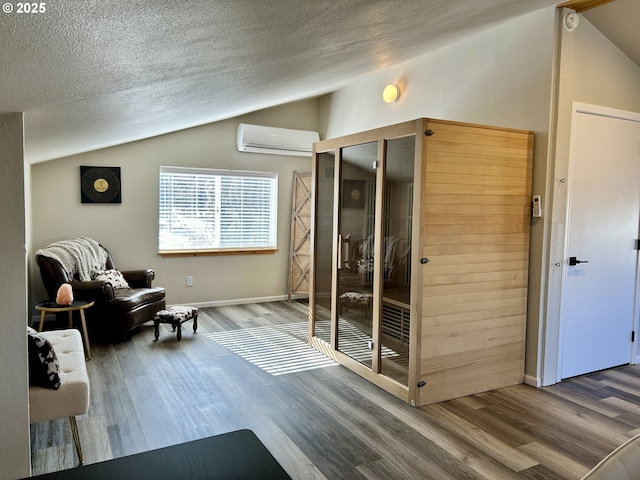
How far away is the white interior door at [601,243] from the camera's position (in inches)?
143

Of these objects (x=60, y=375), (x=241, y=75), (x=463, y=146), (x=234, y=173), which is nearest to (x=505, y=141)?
(x=463, y=146)

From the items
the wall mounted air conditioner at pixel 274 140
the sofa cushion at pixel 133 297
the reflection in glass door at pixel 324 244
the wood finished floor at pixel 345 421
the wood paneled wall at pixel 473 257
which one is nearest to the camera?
the wood finished floor at pixel 345 421

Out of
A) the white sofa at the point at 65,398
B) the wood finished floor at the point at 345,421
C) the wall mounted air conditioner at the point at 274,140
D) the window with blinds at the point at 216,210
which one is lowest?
the wood finished floor at the point at 345,421

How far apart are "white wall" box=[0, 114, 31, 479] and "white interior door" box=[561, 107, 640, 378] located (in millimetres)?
3521

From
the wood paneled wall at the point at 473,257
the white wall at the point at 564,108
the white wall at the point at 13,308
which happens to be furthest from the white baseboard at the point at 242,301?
the white wall at the point at 13,308

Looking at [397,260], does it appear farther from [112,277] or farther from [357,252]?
[112,277]

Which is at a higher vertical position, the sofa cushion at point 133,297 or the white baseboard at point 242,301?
the sofa cushion at point 133,297

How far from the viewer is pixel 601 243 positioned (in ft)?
12.5

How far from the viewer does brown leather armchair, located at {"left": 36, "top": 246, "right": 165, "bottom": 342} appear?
4.23 metres

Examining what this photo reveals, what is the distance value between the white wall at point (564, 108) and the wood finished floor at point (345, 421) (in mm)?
381

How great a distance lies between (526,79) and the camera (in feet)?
11.6

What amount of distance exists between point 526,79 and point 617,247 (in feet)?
5.31

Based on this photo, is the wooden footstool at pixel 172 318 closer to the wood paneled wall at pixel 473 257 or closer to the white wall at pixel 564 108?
Answer: the wood paneled wall at pixel 473 257

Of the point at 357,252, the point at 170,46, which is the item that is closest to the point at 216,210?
the point at 357,252
